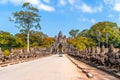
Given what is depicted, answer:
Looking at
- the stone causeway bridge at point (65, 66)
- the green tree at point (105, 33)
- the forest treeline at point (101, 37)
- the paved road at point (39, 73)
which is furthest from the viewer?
the green tree at point (105, 33)

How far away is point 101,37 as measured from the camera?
13788 centimetres

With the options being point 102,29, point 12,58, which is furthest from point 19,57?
point 102,29

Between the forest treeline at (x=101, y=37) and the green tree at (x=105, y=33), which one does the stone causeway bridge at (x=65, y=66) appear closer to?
the forest treeline at (x=101, y=37)

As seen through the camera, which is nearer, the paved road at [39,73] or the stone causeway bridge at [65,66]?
the paved road at [39,73]

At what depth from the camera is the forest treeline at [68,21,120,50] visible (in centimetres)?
12838

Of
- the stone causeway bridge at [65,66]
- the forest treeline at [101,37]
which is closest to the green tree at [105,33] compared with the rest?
the forest treeline at [101,37]

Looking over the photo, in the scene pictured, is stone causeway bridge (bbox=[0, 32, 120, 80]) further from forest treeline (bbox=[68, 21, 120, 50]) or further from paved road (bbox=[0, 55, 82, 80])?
forest treeline (bbox=[68, 21, 120, 50])

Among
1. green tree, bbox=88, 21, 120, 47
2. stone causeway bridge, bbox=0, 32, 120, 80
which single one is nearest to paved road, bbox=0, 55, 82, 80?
stone causeway bridge, bbox=0, 32, 120, 80

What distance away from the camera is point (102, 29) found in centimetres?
14512

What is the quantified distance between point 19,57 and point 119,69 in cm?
2985

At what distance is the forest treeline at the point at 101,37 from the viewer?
128m

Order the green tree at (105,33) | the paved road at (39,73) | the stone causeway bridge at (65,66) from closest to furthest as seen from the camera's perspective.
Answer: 1. the paved road at (39,73)
2. the stone causeway bridge at (65,66)
3. the green tree at (105,33)

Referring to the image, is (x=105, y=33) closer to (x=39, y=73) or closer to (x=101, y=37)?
(x=101, y=37)

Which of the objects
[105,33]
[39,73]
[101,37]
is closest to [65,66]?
[39,73]
